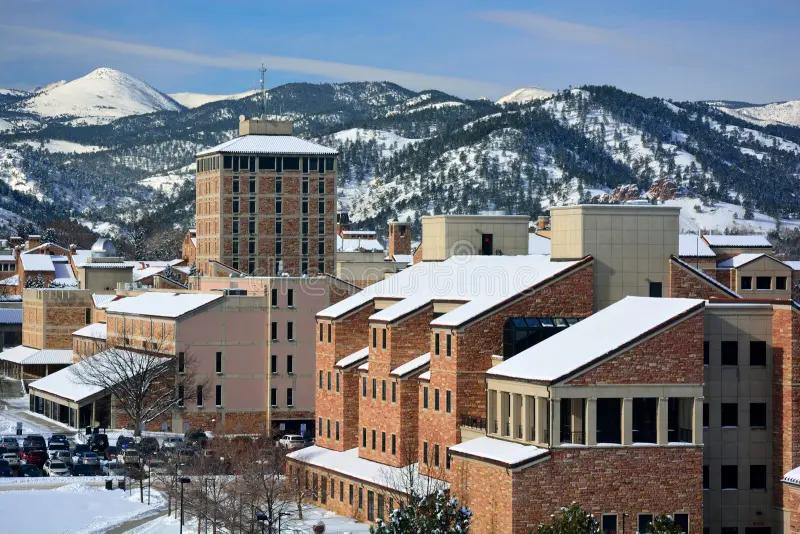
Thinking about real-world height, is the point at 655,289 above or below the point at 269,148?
below

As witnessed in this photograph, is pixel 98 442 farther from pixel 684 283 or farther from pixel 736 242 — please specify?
pixel 736 242

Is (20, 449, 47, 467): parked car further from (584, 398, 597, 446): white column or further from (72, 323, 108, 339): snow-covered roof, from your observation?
(584, 398, 597, 446): white column

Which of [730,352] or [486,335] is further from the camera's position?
[486,335]

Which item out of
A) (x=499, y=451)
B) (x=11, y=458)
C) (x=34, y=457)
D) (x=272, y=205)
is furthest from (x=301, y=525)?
(x=272, y=205)

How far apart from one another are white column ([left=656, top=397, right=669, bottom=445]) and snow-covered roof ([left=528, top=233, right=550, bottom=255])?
96971mm

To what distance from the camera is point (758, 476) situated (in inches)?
2685

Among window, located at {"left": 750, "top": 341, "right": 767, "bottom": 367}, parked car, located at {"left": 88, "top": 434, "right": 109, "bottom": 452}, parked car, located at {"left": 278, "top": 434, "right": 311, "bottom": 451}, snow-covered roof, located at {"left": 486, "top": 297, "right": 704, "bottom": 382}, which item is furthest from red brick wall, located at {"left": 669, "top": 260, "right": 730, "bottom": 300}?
parked car, located at {"left": 88, "top": 434, "right": 109, "bottom": 452}

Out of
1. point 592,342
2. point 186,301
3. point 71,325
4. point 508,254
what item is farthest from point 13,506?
point 71,325

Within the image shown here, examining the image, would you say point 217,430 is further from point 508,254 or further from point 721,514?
point 721,514

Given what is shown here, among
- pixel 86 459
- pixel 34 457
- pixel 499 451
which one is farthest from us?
pixel 34 457

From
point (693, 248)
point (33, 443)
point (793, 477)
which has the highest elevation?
point (693, 248)

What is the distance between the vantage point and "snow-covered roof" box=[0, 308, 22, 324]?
7470 inches

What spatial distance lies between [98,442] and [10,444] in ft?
17.8

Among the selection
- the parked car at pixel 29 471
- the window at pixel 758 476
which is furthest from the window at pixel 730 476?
the parked car at pixel 29 471
